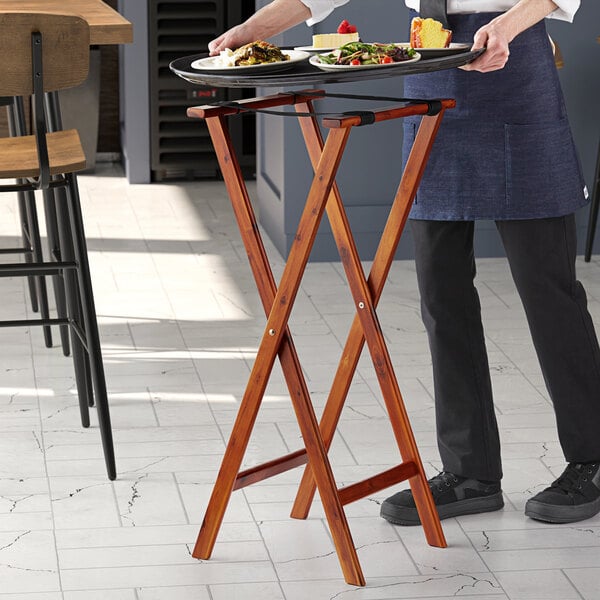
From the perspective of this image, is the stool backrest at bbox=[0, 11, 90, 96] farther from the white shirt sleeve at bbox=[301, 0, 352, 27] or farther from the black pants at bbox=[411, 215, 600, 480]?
the black pants at bbox=[411, 215, 600, 480]

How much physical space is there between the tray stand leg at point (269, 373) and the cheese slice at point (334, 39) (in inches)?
7.1

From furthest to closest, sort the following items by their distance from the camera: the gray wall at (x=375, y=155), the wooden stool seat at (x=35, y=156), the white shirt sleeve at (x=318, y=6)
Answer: the gray wall at (x=375, y=155), the wooden stool seat at (x=35, y=156), the white shirt sleeve at (x=318, y=6)

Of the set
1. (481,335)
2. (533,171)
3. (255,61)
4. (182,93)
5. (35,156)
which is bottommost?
(182,93)

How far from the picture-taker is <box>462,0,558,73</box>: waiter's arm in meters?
2.33

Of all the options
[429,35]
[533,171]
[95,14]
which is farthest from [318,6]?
[95,14]

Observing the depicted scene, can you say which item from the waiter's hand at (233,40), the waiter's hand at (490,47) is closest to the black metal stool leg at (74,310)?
the waiter's hand at (233,40)

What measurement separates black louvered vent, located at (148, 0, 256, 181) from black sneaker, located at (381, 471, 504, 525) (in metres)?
4.58

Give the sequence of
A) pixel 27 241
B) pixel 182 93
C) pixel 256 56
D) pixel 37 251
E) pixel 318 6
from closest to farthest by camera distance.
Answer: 1. pixel 256 56
2. pixel 318 6
3. pixel 37 251
4. pixel 27 241
5. pixel 182 93

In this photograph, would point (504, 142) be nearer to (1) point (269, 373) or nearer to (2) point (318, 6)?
(2) point (318, 6)

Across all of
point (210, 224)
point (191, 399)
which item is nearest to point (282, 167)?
point (210, 224)

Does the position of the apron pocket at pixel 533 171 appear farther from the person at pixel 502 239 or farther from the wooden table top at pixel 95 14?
the wooden table top at pixel 95 14

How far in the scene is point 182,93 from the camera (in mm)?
7262

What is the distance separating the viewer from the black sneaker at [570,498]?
2879 millimetres

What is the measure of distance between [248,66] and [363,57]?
0.67 feet
